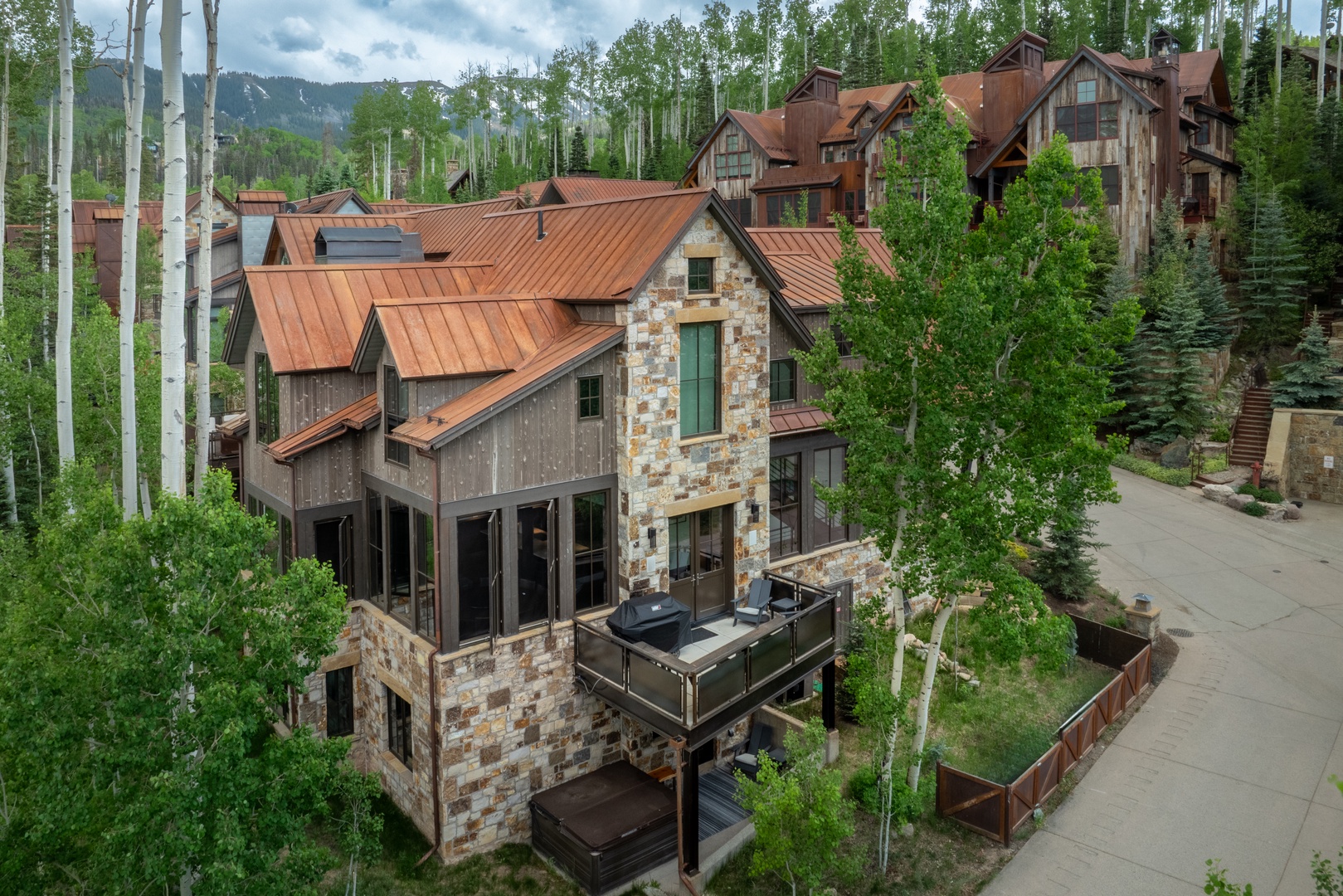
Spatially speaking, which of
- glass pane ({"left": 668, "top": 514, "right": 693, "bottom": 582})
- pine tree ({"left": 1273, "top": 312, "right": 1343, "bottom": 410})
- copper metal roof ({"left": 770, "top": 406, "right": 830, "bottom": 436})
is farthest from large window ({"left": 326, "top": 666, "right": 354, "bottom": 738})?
pine tree ({"left": 1273, "top": 312, "right": 1343, "bottom": 410})

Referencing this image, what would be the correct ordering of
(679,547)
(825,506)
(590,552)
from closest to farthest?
(590,552), (679,547), (825,506)

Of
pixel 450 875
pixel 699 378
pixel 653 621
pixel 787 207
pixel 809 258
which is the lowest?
pixel 450 875

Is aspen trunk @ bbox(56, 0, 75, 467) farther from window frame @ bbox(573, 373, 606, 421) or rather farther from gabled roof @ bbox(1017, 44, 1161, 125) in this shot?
gabled roof @ bbox(1017, 44, 1161, 125)

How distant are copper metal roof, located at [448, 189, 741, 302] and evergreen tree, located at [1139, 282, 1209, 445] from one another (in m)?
23.0

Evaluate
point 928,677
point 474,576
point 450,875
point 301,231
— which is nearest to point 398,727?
point 450,875

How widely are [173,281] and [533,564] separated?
652 cm

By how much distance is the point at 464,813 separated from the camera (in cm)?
1464

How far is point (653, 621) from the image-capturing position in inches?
588

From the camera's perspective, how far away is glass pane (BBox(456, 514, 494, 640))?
14461 millimetres

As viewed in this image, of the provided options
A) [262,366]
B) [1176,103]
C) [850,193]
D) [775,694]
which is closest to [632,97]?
[850,193]

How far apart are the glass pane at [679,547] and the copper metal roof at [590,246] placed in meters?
4.19

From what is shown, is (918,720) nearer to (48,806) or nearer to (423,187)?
(48,806)

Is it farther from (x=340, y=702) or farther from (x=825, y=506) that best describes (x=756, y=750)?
(x=340, y=702)

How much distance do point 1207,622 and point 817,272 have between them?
1244cm
